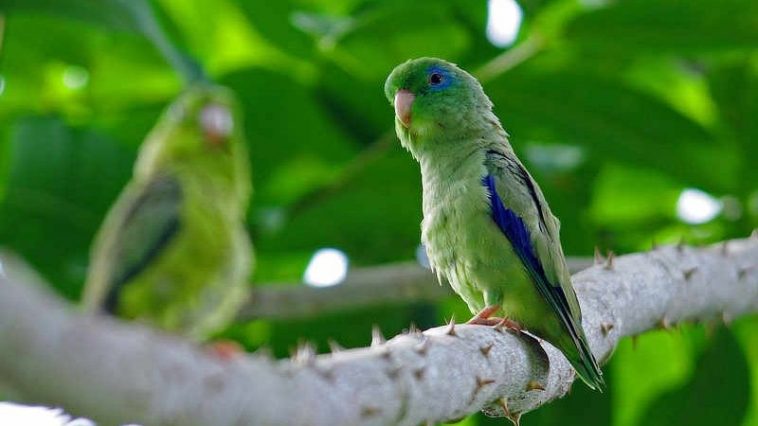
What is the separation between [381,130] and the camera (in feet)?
17.3

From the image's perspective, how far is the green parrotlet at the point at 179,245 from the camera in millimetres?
4406

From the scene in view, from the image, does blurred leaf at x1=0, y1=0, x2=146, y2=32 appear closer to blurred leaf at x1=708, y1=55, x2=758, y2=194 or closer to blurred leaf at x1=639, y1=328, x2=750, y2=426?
blurred leaf at x1=708, y1=55, x2=758, y2=194

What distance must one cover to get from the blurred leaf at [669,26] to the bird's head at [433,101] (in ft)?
2.59

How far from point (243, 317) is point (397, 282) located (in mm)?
750

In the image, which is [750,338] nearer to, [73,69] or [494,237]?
[494,237]

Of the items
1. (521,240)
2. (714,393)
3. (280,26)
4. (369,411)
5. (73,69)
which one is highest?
(73,69)

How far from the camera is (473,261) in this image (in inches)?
137

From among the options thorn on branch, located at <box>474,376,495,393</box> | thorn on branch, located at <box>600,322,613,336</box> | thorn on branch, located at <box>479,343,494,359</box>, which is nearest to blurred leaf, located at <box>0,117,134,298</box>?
thorn on branch, located at <box>600,322,613,336</box>

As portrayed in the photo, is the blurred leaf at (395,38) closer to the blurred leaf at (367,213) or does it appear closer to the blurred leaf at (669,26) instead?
the blurred leaf at (367,213)

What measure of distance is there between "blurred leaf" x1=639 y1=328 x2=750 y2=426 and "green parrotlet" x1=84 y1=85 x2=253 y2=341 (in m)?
1.85

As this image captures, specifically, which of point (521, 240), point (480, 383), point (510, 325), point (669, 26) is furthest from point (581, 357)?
point (669, 26)

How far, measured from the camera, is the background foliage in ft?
15.7

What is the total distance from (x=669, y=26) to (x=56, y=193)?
277 cm

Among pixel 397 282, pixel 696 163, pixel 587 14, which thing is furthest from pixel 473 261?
pixel 696 163
